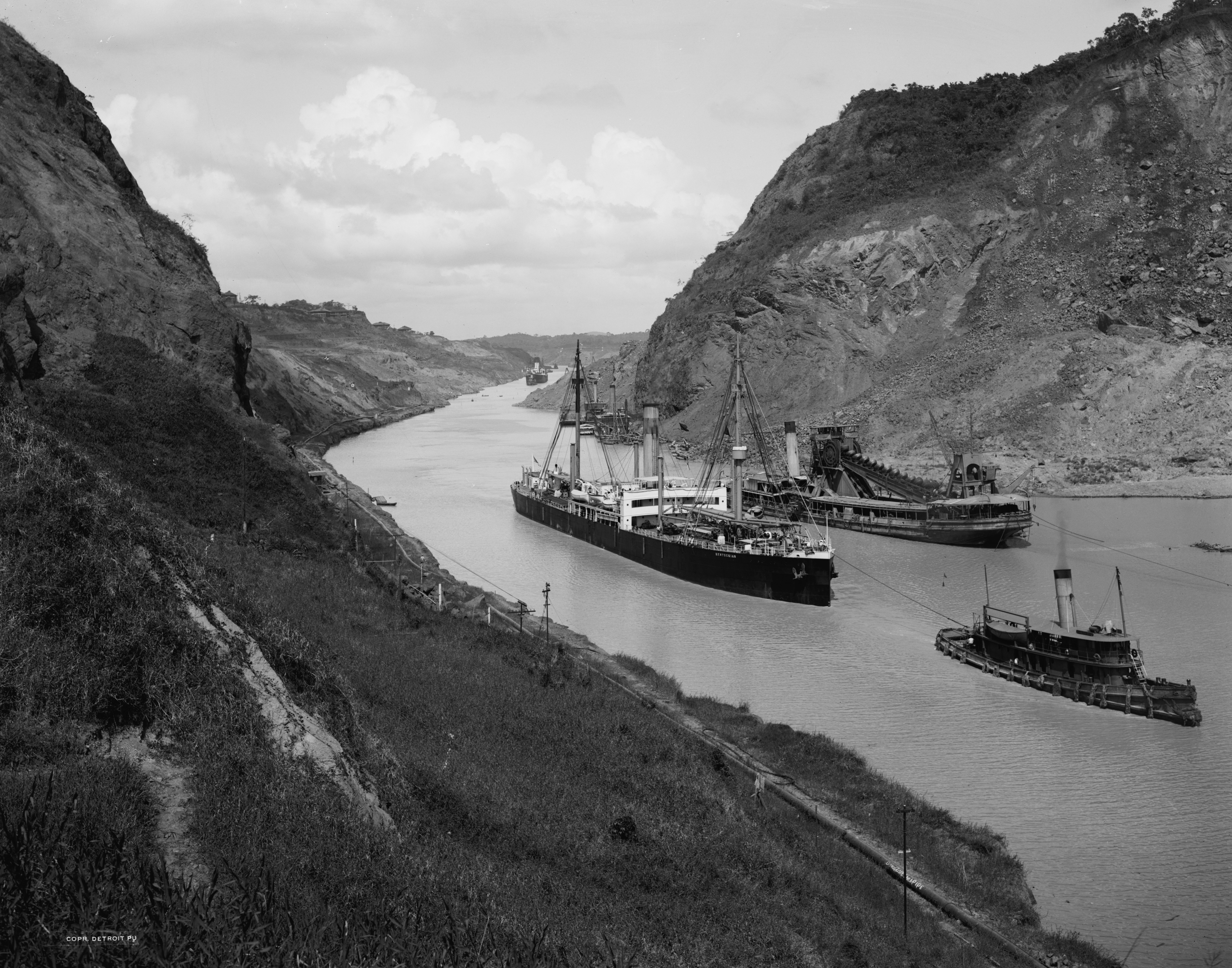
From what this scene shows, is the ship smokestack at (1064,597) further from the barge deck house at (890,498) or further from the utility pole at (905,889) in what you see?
the barge deck house at (890,498)

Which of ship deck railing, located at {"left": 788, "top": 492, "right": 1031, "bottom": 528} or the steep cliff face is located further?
ship deck railing, located at {"left": 788, "top": 492, "right": 1031, "bottom": 528}

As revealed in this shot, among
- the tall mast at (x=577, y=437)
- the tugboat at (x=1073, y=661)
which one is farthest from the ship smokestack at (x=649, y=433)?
the tugboat at (x=1073, y=661)

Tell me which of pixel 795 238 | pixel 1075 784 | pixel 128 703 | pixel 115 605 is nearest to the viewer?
pixel 128 703

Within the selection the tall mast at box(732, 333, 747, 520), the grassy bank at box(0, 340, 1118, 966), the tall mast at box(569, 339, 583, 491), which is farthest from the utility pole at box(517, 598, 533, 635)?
the tall mast at box(569, 339, 583, 491)

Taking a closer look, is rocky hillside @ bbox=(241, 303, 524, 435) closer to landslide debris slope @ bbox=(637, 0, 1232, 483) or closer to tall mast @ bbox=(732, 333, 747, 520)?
tall mast @ bbox=(732, 333, 747, 520)

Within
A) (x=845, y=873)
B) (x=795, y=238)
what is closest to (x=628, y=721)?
(x=845, y=873)

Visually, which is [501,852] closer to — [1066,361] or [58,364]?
[58,364]

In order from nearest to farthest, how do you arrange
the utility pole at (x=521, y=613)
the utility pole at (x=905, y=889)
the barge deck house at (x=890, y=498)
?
the utility pole at (x=905, y=889) < the utility pole at (x=521, y=613) < the barge deck house at (x=890, y=498)
